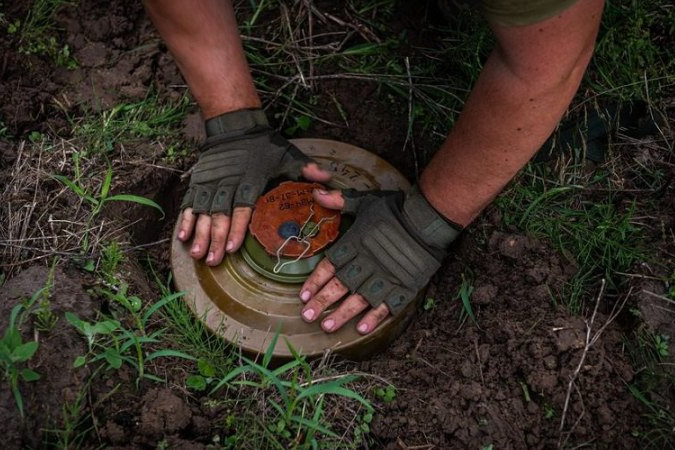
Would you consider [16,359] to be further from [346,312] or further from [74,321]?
[346,312]

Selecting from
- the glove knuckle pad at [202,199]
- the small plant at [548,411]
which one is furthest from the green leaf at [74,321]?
the small plant at [548,411]

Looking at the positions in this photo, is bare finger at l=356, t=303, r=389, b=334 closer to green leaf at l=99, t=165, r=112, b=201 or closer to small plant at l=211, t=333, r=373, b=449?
small plant at l=211, t=333, r=373, b=449

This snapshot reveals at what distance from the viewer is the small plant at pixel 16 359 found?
170 centimetres

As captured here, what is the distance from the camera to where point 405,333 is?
2365 mm

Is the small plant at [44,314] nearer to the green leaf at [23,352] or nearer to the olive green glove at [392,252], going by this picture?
the green leaf at [23,352]

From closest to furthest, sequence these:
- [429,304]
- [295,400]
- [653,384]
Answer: [295,400], [653,384], [429,304]

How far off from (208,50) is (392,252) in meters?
1.00

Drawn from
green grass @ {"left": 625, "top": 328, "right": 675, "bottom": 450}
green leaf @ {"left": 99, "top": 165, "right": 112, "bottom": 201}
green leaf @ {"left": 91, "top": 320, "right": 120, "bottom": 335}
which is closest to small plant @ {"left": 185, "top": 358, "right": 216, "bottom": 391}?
green leaf @ {"left": 91, "top": 320, "right": 120, "bottom": 335}

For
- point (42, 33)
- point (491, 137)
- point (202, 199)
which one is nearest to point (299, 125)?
point (202, 199)

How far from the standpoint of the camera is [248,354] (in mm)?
2170

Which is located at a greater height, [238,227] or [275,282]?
[238,227]

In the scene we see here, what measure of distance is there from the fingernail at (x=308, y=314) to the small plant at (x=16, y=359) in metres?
0.83

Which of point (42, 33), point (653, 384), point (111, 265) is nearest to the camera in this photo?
A: point (653, 384)

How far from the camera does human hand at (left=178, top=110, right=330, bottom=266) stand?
233cm
